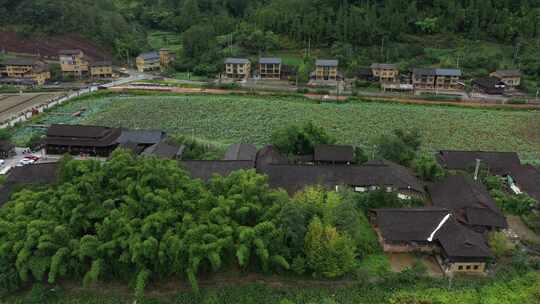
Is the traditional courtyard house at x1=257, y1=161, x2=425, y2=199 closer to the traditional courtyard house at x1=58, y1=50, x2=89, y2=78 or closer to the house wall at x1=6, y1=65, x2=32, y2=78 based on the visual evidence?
the traditional courtyard house at x1=58, y1=50, x2=89, y2=78

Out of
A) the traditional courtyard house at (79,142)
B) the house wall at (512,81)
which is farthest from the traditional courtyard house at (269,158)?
the house wall at (512,81)

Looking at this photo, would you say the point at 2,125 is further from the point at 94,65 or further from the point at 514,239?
the point at 514,239

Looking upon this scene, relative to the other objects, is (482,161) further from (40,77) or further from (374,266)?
(40,77)

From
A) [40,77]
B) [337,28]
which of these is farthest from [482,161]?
[40,77]

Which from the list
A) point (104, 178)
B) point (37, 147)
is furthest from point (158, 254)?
point (37, 147)

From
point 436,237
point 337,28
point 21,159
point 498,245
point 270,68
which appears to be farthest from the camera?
point 337,28

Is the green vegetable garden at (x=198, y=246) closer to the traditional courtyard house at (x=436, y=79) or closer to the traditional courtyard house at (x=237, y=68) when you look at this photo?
the traditional courtyard house at (x=436, y=79)
